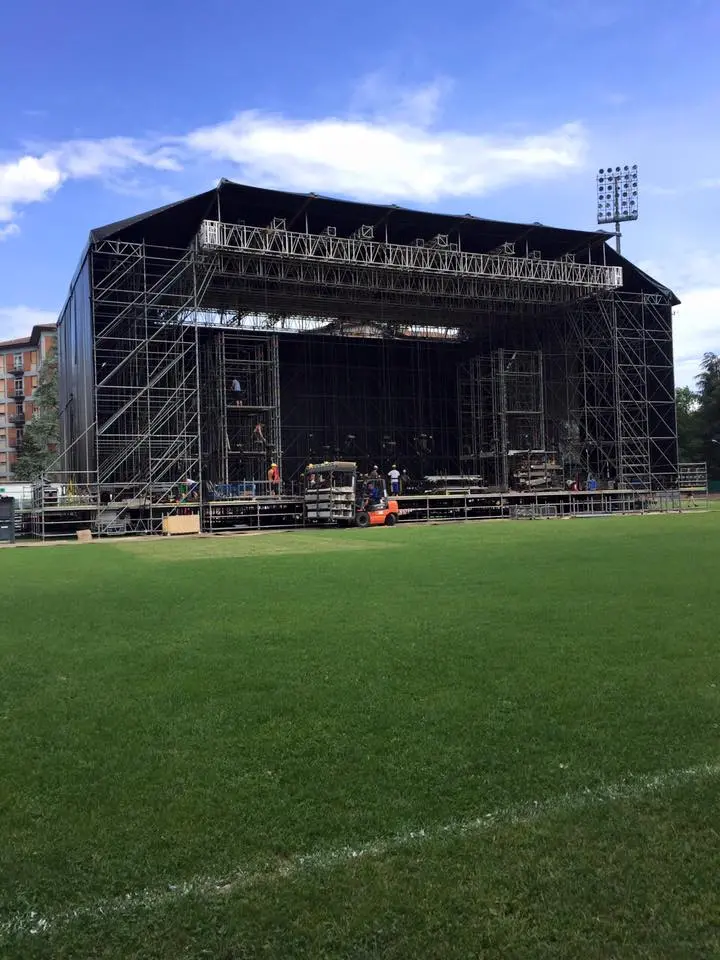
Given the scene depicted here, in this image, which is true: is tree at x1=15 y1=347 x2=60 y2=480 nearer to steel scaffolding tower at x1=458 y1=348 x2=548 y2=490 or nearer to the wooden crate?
the wooden crate

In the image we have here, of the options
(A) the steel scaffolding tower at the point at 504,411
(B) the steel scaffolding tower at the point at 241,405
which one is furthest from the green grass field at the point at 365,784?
(A) the steel scaffolding tower at the point at 504,411

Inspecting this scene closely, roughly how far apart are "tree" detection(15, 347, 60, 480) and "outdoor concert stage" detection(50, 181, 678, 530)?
20.9 m

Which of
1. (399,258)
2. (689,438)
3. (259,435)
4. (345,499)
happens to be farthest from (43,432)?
(689,438)

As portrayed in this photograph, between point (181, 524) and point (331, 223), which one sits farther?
point (331, 223)

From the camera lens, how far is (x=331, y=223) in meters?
34.6

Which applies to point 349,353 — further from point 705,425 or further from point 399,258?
point 705,425

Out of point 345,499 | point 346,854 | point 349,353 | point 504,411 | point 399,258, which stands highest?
point 399,258

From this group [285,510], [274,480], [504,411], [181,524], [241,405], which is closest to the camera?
[181,524]

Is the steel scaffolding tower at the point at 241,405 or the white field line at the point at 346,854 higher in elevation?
→ the steel scaffolding tower at the point at 241,405

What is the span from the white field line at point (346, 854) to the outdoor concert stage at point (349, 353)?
28261 mm

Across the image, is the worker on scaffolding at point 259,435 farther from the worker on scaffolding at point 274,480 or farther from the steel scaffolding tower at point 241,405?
the worker on scaffolding at point 274,480

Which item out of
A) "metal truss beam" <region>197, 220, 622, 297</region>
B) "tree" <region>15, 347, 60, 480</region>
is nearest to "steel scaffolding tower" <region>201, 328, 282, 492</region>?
"metal truss beam" <region>197, 220, 622, 297</region>

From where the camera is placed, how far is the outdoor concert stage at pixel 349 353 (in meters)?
32.0

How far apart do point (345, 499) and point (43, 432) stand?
43.6 m
